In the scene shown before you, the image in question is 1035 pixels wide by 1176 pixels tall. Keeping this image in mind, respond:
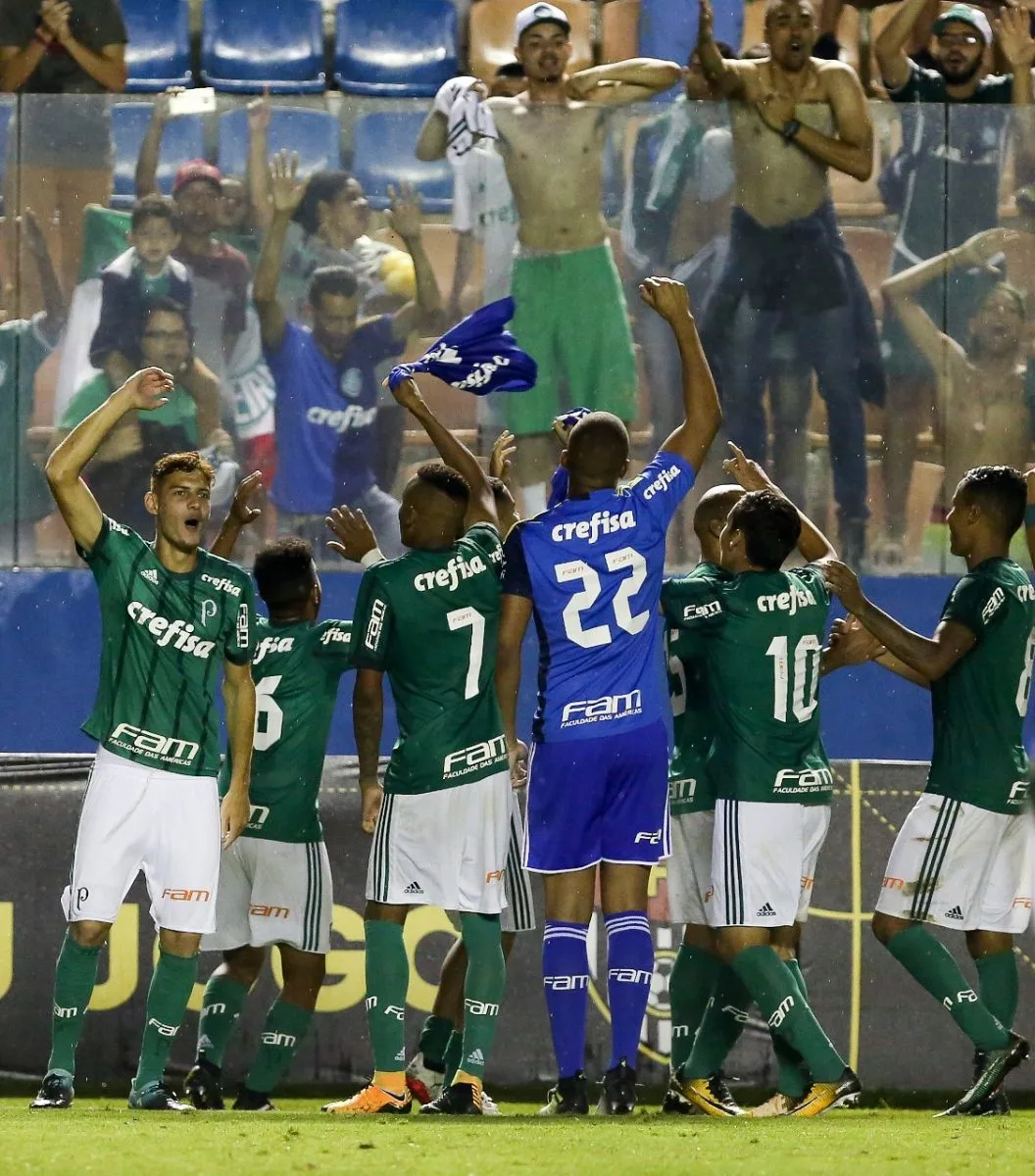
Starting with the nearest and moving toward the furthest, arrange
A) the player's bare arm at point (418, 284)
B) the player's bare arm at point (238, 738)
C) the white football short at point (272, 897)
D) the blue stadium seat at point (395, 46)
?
the player's bare arm at point (238, 738), the white football short at point (272, 897), the player's bare arm at point (418, 284), the blue stadium seat at point (395, 46)

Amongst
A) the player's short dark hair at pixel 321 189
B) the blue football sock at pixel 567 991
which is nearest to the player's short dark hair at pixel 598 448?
the blue football sock at pixel 567 991

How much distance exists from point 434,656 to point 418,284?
13.5ft

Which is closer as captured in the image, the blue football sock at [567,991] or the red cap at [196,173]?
the blue football sock at [567,991]

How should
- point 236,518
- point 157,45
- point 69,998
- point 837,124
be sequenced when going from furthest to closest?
point 157,45
point 837,124
point 236,518
point 69,998

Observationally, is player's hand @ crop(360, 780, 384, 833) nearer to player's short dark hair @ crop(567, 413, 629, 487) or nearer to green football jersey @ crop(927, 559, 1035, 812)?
player's short dark hair @ crop(567, 413, 629, 487)

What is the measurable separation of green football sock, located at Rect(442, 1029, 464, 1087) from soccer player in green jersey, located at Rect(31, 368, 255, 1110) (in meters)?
1.08

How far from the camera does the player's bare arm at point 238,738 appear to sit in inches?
237

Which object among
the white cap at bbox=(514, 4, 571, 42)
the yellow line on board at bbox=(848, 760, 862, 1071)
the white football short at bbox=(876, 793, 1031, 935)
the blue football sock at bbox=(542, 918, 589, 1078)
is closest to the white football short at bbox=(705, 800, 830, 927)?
the white football short at bbox=(876, 793, 1031, 935)

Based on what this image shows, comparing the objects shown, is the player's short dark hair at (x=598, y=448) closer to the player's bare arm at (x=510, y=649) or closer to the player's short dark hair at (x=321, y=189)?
the player's bare arm at (x=510, y=649)

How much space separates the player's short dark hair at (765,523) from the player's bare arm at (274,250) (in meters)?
4.21

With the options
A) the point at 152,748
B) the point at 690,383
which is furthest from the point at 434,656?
the point at 690,383

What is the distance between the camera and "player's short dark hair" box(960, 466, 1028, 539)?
6.41 m

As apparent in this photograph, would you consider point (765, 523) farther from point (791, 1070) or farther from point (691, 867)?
point (791, 1070)

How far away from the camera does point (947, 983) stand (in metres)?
6.29
